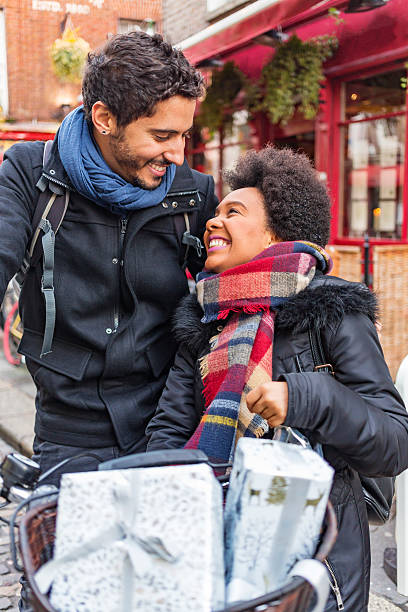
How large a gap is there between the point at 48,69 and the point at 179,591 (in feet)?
14.3

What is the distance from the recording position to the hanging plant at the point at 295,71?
22.0ft

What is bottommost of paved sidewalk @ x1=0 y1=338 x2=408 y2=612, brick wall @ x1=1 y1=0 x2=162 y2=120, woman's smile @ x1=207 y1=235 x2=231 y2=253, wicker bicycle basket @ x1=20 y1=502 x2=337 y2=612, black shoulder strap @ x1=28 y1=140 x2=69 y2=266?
paved sidewalk @ x1=0 y1=338 x2=408 y2=612

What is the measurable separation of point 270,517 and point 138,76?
50.5 inches

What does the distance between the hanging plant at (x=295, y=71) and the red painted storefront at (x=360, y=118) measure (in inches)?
9.0

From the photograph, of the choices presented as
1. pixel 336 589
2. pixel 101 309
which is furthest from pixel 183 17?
pixel 336 589

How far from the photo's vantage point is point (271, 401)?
129cm

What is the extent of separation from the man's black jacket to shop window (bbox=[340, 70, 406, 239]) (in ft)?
17.9

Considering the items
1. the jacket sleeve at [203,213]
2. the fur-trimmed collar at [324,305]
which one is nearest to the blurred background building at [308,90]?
the jacket sleeve at [203,213]

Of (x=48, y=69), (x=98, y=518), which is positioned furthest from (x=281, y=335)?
(x=48, y=69)

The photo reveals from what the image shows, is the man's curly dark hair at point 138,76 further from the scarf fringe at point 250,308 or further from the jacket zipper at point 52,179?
the scarf fringe at point 250,308

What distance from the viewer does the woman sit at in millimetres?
1366

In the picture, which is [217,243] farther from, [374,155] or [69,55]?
[374,155]

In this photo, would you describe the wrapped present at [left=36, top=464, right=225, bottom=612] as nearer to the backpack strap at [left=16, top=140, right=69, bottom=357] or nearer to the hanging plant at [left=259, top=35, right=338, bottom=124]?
the backpack strap at [left=16, top=140, right=69, bottom=357]

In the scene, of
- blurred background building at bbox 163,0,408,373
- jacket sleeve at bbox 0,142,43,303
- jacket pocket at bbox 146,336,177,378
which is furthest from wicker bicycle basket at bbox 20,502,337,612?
blurred background building at bbox 163,0,408,373
